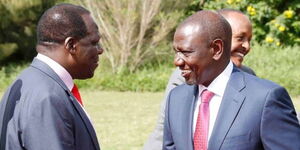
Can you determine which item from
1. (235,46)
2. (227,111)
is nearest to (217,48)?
(227,111)

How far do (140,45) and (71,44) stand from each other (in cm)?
1211

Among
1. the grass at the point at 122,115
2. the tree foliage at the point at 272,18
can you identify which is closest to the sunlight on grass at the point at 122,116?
the grass at the point at 122,115

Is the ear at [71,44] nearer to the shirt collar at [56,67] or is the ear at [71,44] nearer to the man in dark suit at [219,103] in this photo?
the shirt collar at [56,67]

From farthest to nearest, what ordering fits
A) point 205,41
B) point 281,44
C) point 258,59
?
1. point 281,44
2. point 258,59
3. point 205,41

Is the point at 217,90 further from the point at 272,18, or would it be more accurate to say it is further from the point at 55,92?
the point at 272,18

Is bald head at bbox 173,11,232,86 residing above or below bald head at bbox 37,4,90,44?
below

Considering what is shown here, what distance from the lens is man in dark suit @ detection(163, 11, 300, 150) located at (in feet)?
9.76

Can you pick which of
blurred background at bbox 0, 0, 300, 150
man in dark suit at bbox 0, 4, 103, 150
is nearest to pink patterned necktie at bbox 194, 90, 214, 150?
man in dark suit at bbox 0, 4, 103, 150

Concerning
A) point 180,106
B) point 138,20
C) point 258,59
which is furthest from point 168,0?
point 180,106

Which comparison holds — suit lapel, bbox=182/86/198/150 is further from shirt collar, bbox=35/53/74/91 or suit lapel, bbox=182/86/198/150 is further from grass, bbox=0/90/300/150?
grass, bbox=0/90/300/150

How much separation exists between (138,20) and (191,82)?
39.5 ft

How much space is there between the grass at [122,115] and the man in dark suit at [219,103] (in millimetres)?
5177

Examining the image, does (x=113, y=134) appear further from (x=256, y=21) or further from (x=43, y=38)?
(x=256, y=21)

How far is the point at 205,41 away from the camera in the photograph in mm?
3117
